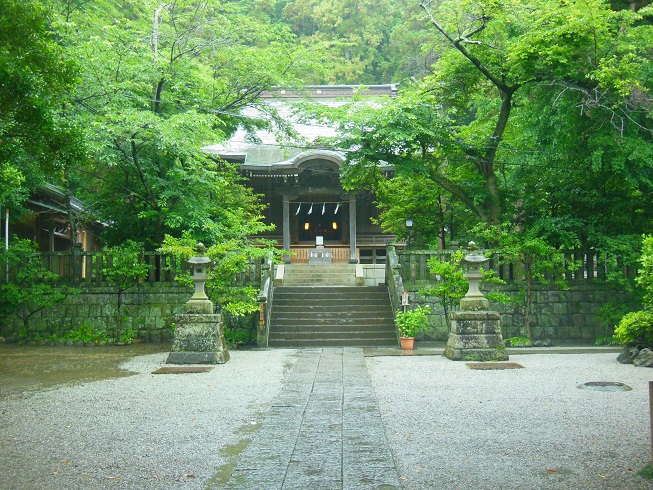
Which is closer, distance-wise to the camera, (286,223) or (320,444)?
(320,444)

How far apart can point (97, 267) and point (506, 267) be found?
412 inches

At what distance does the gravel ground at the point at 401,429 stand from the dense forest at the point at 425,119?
5500mm

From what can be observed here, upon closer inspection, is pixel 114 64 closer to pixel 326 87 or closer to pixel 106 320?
pixel 106 320

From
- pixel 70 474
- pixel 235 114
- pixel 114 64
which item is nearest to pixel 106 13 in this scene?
pixel 235 114

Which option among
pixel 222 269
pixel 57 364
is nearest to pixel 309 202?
pixel 222 269

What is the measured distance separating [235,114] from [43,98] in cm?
969

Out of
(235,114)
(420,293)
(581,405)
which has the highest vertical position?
(235,114)

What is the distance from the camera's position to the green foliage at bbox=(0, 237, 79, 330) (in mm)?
13602

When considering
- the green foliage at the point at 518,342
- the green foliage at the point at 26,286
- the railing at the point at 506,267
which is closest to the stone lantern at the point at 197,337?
the green foliage at the point at 26,286

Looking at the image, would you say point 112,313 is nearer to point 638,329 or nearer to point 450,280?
point 450,280

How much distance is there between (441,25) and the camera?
14.1 meters

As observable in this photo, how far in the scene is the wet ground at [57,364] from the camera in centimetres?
846

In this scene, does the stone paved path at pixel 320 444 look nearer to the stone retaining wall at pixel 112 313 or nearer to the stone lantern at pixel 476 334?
the stone lantern at pixel 476 334

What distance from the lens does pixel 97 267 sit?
14.5 m
